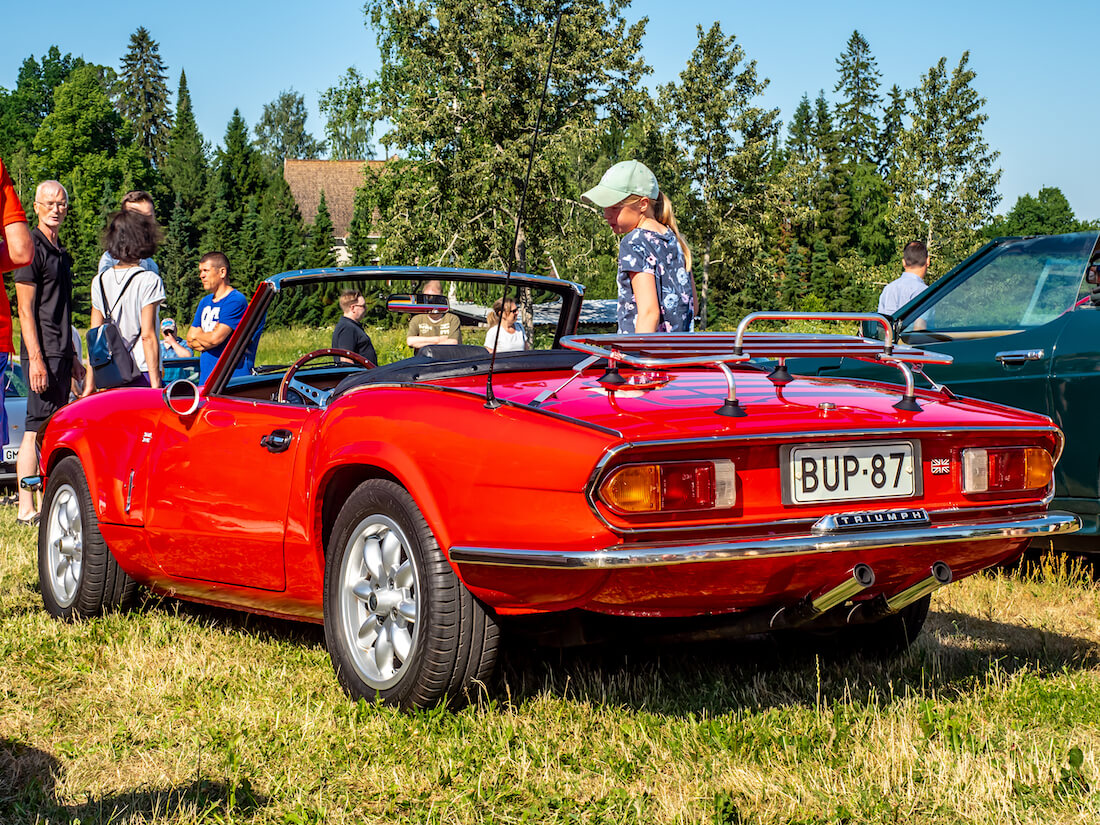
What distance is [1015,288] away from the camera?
20.9 feet

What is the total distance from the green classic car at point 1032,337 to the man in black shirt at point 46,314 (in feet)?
14.4

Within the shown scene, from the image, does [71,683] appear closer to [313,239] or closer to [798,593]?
[798,593]

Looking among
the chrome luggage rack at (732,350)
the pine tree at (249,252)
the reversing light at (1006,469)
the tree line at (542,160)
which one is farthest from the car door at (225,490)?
the pine tree at (249,252)

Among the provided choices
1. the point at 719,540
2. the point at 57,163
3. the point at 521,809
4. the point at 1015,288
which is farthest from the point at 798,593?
the point at 57,163

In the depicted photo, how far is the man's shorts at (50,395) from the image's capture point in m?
7.18

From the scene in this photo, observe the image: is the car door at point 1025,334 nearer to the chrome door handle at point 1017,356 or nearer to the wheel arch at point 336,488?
the chrome door handle at point 1017,356

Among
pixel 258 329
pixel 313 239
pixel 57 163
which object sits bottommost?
pixel 258 329

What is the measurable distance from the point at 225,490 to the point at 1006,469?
2.53 meters

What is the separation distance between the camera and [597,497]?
2.99 meters

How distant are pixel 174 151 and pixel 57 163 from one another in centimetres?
896

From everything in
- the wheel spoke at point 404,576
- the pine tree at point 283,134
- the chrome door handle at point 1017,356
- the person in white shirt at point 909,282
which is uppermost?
the pine tree at point 283,134

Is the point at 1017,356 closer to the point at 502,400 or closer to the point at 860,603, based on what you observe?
the point at 860,603

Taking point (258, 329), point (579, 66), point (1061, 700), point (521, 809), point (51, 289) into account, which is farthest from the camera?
point (579, 66)

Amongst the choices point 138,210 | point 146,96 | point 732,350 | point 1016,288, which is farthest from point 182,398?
point 146,96
